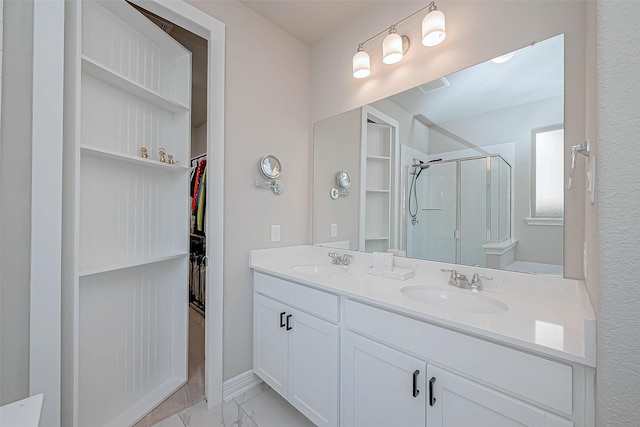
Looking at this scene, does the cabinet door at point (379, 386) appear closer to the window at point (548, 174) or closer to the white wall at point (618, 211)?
the white wall at point (618, 211)

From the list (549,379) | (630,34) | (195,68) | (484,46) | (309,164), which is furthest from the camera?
(195,68)

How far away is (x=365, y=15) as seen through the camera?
1.83 meters

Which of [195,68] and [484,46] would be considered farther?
[195,68]

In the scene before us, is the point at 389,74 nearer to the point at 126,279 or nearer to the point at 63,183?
the point at 63,183

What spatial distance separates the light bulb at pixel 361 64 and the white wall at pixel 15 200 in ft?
5.14

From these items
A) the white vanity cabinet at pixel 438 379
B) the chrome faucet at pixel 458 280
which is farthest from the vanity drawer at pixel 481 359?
the chrome faucet at pixel 458 280

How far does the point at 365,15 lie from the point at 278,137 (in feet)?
3.38

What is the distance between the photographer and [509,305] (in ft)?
3.51

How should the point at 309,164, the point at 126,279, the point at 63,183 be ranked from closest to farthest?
the point at 63,183
the point at 126,279
the point at 309,164

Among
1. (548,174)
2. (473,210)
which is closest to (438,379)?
(473,210)

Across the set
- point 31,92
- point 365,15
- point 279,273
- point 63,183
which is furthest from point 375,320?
point 365,15

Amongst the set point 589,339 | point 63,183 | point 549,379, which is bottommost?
point 549,379

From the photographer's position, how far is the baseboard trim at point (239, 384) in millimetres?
1698

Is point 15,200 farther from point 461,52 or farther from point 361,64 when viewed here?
point 461,52
